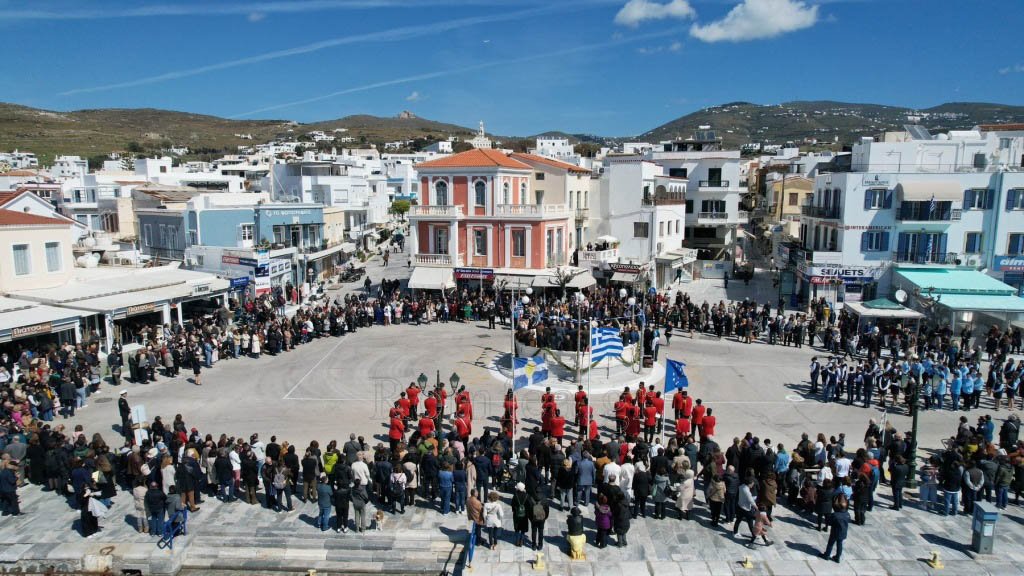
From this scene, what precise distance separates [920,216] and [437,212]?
23.6 metres

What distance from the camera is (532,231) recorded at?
35.5 metres

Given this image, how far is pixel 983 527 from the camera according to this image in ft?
38.8

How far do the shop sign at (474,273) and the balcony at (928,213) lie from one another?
2005 cm

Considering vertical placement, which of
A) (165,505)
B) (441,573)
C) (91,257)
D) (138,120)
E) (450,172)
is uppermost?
(138,120)

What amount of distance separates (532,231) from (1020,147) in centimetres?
2434

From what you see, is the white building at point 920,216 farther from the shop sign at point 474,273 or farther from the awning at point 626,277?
the shop sign at point 474,273

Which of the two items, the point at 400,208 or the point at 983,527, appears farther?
the point at 400,208

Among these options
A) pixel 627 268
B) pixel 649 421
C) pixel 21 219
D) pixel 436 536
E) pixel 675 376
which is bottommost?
pixel 436 536

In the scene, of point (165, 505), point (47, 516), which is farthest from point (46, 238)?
point (165, 505)

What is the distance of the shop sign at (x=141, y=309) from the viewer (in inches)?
1008

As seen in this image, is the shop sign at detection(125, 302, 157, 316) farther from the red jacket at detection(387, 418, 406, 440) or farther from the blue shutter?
the blue shutter

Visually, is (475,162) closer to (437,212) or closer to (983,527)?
(437,212)

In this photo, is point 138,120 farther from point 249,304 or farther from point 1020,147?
point 1020,147

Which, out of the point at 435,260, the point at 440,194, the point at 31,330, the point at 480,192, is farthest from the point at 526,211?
the point at 31,330
